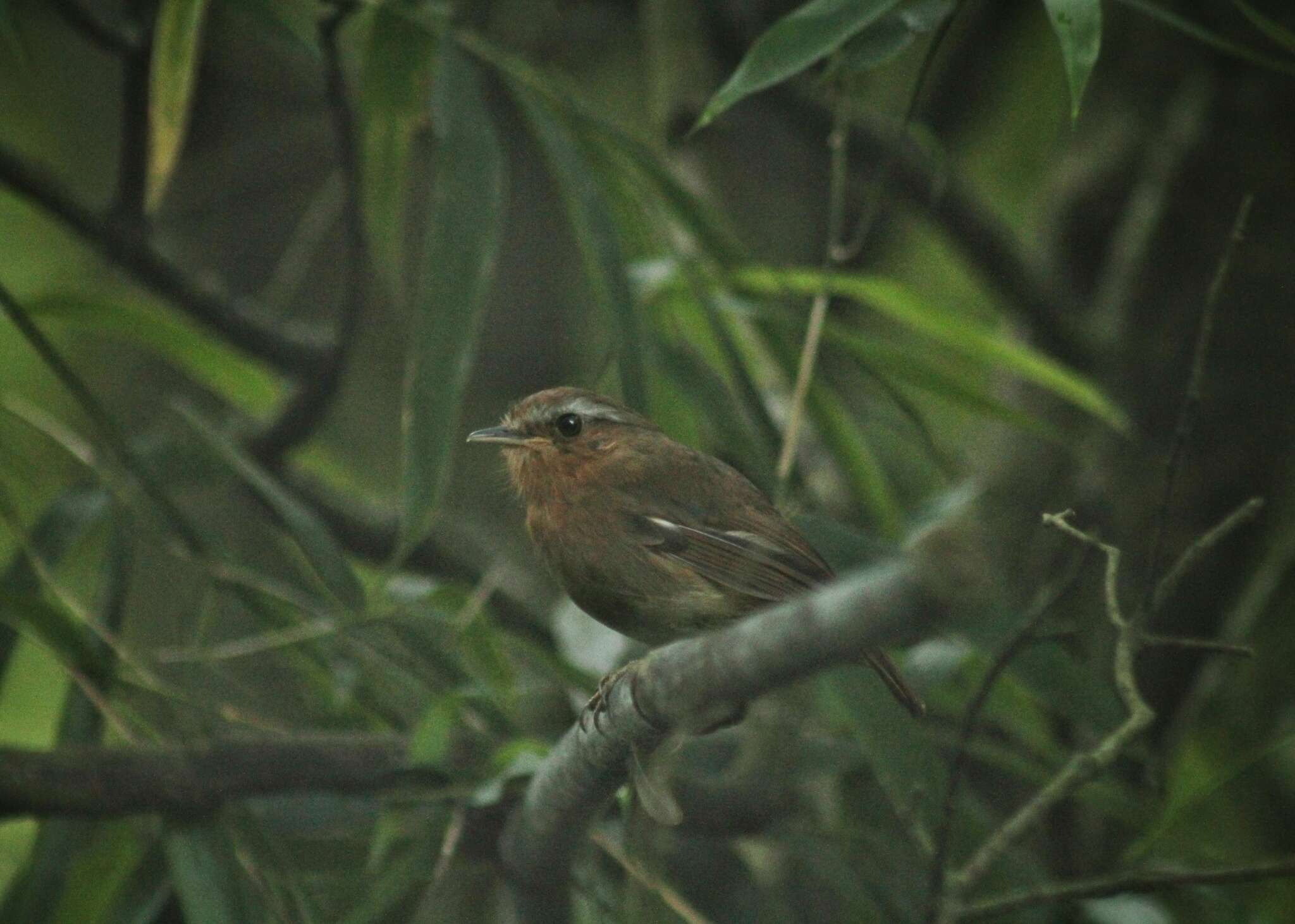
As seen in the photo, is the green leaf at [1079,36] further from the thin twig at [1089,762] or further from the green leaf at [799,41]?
the thin twig at [1089,762]

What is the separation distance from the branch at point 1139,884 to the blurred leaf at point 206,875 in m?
1.01

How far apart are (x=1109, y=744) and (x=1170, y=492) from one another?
0.87 feet

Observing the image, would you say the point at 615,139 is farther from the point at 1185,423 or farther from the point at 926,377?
the point at 1185,423

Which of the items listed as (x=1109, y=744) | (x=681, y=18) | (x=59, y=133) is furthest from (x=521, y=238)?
(x=1109, y=744)

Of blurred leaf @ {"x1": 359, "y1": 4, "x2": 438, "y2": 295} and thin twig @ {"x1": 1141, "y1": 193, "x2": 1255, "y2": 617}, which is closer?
thin twig @ {"x1": 1141, "y1": 193, "x2": 1255, "y2": 617}

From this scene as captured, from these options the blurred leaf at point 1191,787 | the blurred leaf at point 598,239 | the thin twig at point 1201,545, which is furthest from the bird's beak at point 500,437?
the blurred leaf at point 1191,787

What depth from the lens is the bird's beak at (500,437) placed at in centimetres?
186

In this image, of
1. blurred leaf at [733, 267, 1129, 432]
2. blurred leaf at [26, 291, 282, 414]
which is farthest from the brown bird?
blurred leaf at [26, 291, 282, 414]

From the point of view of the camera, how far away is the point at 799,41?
1.76m

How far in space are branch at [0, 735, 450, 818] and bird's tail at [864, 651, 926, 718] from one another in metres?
0.70

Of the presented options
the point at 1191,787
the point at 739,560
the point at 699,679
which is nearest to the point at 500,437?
the point at 739,560

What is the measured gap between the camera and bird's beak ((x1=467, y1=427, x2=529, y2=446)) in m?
1.86

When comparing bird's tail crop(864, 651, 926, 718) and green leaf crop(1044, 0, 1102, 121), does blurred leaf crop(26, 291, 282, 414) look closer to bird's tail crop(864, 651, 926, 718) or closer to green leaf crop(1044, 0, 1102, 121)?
bird's tail crop(864, 651, 926, 718)

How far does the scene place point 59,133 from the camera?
3711mm
